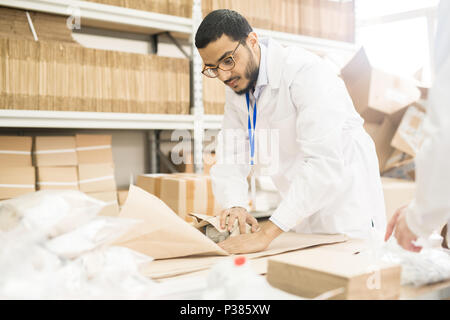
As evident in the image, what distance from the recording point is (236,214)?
1135 millimetres

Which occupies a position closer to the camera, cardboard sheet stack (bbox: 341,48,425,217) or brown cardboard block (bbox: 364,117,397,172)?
cardboard sheet stack (bbox: 341,48,425,217)

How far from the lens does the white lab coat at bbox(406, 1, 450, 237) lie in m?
0.57

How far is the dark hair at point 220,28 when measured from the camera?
113cm

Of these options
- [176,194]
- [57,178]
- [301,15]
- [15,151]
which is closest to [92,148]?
[57,178]

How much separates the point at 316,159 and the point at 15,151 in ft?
3.92

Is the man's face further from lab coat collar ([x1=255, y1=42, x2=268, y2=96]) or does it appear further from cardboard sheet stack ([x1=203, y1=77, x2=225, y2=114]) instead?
cardboard sheet stack ([x1=203, y1=77, x2=225, y2=114])

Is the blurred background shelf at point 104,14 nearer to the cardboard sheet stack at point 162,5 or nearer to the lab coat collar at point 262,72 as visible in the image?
the cardboard sheet stack at point 162,5

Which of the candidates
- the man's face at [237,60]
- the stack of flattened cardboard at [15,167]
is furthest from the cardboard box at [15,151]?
the man's face at [237,60]

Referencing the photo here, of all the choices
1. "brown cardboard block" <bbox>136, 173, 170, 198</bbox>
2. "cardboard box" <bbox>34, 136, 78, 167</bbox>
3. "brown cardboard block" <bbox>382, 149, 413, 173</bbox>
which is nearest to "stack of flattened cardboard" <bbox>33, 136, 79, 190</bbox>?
"cardboard box" <bbox>34, 136, 78, 167</bbox>

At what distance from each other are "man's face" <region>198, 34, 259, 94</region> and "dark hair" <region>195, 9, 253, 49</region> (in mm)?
12

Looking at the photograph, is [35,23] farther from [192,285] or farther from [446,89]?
[446,89]

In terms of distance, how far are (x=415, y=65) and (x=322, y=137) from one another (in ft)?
5.58

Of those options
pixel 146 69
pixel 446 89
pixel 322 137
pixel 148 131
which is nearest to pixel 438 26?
pixel 446 89

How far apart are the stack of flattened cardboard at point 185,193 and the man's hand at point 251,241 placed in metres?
0.82
